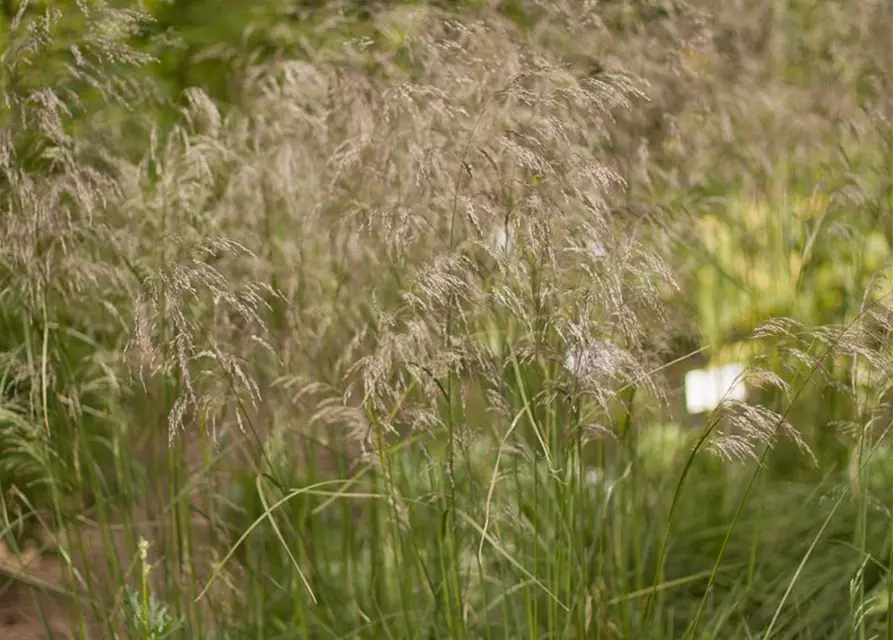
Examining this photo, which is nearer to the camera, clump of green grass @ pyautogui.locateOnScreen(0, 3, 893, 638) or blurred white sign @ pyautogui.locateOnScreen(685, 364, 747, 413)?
clump of green grass @ pyautogui.locateOnScreen(0, 3, 893, 638)

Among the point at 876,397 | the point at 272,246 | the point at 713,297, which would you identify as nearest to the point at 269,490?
the point at 272,246

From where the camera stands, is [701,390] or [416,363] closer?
[416,363]

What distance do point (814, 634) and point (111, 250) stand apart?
1794 mm

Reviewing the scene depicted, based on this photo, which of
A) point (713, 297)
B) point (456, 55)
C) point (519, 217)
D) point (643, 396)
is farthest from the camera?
point (713, 297)

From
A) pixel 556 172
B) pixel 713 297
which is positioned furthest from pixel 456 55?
pixel 713 297

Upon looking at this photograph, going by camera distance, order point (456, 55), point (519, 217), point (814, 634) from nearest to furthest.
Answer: point (519, 217)
point (456, 55)
point (814, 634)

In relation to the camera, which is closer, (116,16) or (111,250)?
(116,16)

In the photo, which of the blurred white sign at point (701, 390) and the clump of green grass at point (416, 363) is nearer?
the clump of green grass at point (416, 363)

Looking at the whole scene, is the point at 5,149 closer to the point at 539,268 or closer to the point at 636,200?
the point at 539,268

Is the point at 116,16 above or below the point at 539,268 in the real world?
above

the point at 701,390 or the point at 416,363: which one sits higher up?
the point at 416,363

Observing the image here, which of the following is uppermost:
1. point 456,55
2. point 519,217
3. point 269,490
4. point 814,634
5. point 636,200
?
point 456,55

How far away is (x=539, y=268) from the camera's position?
1814 millimetres

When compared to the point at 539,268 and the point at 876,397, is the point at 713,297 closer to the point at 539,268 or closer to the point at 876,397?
the point at 876,397
